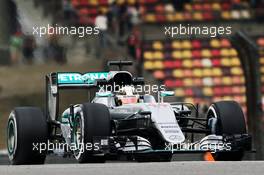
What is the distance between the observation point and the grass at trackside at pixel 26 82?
907 inches

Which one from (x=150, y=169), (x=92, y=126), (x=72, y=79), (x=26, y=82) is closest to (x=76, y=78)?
(x=72, y=79)

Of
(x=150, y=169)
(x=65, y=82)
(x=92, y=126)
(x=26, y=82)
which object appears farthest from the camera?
(x=26, y=82)

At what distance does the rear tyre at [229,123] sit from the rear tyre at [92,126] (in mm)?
1543

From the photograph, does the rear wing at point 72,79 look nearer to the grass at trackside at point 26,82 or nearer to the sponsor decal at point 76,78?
the sponsor decal at point 76,78

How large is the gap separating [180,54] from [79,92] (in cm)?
235

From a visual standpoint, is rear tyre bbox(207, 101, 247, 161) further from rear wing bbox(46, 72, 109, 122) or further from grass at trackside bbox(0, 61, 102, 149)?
grass at trackside bbox(0, 61, 102, 149)

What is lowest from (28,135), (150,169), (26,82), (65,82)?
(150,169)

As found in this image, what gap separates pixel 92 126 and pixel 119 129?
0.90 meters

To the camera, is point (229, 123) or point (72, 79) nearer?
point (229, 123)

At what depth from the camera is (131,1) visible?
23828 millimetres

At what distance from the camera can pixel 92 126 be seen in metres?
11.5

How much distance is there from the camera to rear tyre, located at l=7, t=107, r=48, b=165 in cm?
1249

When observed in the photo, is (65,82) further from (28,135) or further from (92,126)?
(92,126)

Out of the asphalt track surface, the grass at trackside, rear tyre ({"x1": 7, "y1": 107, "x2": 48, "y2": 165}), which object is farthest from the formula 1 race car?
the grass at trackside
